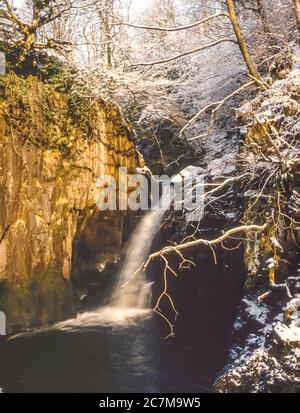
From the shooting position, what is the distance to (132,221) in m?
12.1

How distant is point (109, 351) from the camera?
8.51 metres

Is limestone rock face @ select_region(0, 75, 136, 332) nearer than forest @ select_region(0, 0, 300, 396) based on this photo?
No

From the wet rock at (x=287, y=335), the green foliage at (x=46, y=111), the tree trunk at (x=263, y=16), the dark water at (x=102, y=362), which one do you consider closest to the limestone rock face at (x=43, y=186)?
the green foliage at (x=46, y=111)

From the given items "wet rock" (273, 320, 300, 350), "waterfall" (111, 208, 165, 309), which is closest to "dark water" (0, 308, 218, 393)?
"waterfall" (111, 208, 165, 309)

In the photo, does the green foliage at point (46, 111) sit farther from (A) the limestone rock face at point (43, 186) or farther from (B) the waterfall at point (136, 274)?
(B) the waterfall at point (136, 274)

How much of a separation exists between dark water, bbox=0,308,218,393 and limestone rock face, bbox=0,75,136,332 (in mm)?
753

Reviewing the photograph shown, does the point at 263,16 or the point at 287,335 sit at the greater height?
the point at 263,16

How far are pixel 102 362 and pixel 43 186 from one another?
425 cm

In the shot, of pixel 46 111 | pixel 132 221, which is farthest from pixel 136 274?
pixel 46 111

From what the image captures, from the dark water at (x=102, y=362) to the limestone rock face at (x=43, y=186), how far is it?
0.75 m

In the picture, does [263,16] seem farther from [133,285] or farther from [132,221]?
[133,285]

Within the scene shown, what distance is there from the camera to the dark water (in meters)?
7.06

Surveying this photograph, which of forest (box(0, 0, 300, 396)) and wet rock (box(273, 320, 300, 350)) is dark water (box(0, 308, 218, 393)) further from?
wet rock (box(273, 320, 300, 350))
